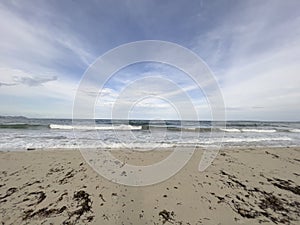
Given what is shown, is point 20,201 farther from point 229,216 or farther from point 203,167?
point 203,167

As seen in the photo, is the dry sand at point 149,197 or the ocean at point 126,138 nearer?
the dry sand at point 149,197

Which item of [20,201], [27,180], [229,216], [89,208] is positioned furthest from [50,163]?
[229,216]

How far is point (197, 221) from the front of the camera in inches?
113

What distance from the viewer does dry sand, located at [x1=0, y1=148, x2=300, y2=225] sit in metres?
2.92

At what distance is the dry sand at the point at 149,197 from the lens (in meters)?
2.92

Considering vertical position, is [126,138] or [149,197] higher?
[126,138]

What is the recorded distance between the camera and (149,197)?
3.54 metres

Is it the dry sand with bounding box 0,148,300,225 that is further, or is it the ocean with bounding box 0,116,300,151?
the ocean with bounding box 0,116,300,151

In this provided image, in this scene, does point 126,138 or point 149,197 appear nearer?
point 149,197

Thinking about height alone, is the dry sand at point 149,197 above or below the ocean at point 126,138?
below

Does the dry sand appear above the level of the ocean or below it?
below

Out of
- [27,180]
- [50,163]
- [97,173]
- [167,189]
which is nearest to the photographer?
[167,189]

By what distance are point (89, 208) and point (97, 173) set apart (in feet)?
5.14

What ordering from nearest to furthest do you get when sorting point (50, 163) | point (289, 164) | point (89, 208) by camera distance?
point (89, 208), point (50, 163), point (289, 164)
